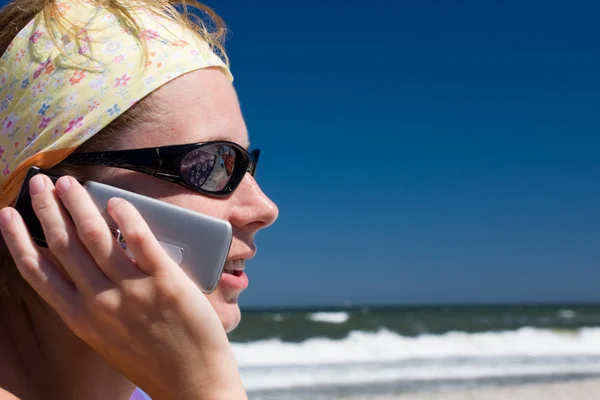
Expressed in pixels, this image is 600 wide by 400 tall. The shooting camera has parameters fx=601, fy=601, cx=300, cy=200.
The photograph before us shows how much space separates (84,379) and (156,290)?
1.40ft

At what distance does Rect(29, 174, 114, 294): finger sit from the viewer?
1310 millimetres

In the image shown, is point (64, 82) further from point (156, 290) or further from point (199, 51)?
point (156, 290)

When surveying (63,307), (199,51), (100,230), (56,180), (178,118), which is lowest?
(63,307)

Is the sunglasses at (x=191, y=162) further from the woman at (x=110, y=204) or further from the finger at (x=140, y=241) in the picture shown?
the finger at (x=140, y=241)

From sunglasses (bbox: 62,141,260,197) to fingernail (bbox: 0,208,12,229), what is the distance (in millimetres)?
203

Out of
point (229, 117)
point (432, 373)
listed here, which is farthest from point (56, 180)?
point (432, 373)

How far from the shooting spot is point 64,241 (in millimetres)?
1326

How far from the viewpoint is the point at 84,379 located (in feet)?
5.01

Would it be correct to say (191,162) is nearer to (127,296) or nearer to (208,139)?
(208,139)

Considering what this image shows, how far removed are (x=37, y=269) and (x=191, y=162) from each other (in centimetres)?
45

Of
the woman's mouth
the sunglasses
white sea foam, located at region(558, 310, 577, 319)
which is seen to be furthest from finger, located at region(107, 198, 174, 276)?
white sea foam, located at region(558, 310, 577, 319)

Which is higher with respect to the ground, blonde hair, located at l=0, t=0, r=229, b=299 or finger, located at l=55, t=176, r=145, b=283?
blonde hair, located at l=0, t=0, r=229, b=299

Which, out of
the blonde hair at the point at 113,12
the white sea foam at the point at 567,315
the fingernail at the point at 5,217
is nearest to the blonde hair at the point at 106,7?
the blonde hair at the point at 113,12

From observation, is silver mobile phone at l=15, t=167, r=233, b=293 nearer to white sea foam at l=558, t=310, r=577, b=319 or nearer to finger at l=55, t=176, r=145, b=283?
finger at l=55, t=176, r=145, b=283
